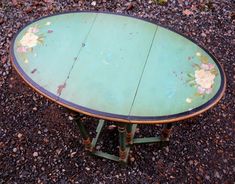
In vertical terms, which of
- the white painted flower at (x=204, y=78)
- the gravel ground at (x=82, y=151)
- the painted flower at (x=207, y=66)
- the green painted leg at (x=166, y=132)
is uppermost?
the painted flower at (x=207, y=66)

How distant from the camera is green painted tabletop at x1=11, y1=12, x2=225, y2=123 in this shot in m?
1.97

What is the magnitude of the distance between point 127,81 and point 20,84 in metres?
1.70

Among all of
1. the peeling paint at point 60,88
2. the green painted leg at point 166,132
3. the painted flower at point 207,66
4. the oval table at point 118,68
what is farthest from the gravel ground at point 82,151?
the painted flower at point 207,66

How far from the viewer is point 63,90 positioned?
2.05m

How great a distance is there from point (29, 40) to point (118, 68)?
76cm

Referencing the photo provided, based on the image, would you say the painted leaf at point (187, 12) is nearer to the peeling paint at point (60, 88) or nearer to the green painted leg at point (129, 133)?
the green painted leg at point (129, 133)

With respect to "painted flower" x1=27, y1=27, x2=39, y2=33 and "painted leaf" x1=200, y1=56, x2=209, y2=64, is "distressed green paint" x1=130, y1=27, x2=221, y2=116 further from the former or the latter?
"painted flower" x1=27, y1=27, x2=39, y2=33

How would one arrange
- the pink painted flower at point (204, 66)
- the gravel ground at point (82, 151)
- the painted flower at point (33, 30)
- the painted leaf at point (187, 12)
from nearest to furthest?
the pink painted flower at point (204, 66), the painted flower at point (33, 30), the gravel ground at point (82, 151), the painted leaf at point (187, 12)

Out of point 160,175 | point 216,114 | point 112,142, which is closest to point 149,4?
point 216,114

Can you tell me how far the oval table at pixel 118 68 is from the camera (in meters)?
1.97

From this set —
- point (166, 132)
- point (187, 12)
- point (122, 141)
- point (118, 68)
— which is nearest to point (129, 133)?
point (122, 141)

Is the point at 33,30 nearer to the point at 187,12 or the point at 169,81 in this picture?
the point at 169,81

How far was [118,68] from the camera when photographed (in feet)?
7.06

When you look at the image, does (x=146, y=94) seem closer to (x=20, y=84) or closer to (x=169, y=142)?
(x=169, y=142)
